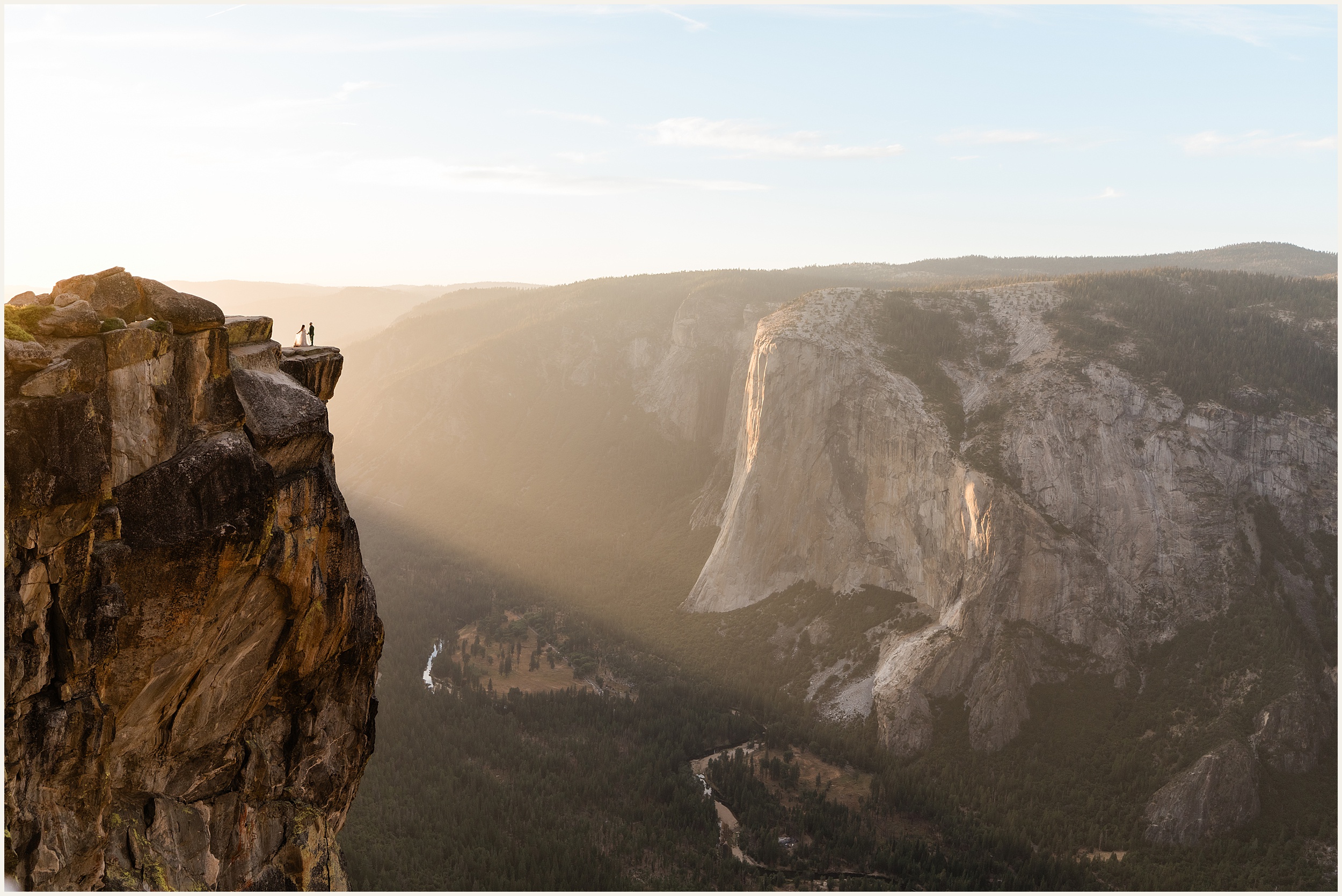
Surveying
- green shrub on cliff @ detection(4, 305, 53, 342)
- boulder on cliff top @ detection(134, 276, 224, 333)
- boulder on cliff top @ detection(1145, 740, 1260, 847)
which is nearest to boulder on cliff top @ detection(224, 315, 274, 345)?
boulder on cliff top @ detection(134, 276, 224, 333)

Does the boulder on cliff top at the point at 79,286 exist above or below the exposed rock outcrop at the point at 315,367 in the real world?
above

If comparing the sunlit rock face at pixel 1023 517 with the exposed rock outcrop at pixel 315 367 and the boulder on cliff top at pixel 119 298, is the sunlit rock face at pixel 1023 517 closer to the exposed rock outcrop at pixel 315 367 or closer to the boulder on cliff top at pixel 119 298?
the exposed rock outcrop at pixel 315 367

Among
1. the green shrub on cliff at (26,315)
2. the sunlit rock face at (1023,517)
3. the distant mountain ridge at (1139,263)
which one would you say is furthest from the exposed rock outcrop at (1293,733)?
the distant mountain ridge at (1139,263)

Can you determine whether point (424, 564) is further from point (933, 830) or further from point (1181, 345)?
point (1181, 345)

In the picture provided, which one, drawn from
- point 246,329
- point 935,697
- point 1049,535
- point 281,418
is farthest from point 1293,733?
point 246,329

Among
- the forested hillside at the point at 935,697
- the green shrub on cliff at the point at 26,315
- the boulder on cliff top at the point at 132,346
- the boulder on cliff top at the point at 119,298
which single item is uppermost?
the boulder on cliff top at the point at 119,298

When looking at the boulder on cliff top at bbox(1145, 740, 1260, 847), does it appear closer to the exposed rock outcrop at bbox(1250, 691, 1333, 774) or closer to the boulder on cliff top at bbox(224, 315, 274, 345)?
the exposed rock outcrop at bbox(1250, 691, 1333, 774)

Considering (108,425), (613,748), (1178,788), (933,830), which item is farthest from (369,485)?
(108,425)
